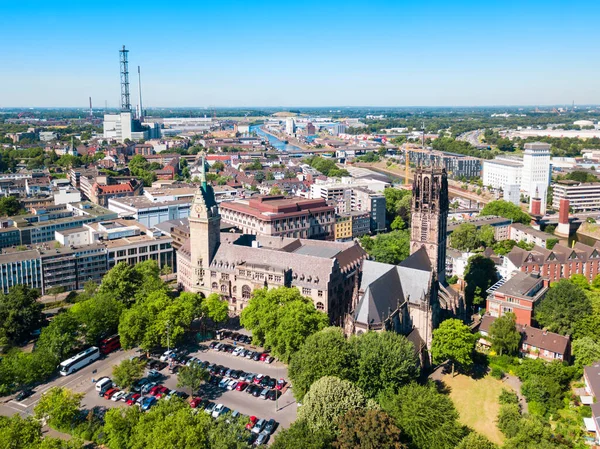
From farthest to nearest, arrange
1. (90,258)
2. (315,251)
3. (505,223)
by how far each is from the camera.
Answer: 1. (505,223)
2. (90,258)
3. (315,251)

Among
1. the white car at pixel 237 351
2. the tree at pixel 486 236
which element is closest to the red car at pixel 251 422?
the white car at pixel 237 351

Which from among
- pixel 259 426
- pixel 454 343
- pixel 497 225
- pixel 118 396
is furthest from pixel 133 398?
pixel 497 225

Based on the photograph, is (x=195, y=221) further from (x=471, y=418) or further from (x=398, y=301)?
(x=471, y=418)

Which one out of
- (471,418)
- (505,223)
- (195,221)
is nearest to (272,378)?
(471,418)

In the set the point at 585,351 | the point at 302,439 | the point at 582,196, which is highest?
the point at 582,196

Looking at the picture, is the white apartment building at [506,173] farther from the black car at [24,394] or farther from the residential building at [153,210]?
the black car at [24,394]

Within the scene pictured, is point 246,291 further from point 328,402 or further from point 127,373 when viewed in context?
point 328,402

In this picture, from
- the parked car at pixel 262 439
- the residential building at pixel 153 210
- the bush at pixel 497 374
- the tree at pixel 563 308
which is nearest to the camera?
the parked car at pixel 262 439
